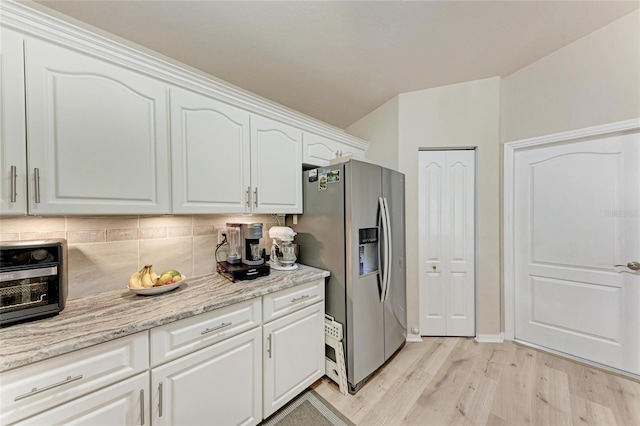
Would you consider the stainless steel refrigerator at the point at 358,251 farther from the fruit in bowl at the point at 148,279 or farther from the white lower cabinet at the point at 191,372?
the fruit in bowl at the point at 148,279

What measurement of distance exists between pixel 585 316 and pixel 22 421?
145 inches

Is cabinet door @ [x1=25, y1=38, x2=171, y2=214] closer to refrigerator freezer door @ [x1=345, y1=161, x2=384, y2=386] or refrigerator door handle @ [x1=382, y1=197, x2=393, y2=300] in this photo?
refrigerator freezer door @ [x1=345, y1=161, x2=384, y2=386]

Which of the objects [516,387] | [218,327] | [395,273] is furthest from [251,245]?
[516,387]

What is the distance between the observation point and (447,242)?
2.56 meters

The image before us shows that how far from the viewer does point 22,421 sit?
0.81m

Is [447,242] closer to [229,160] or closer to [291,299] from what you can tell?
[291,299]

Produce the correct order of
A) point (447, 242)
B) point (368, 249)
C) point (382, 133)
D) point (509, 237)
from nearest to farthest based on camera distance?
point (368, 249)
point (509, 237)
point (447, 242)
point (382, 133)

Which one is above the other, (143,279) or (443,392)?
(143,279)

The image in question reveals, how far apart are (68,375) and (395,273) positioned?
2128 millimetres

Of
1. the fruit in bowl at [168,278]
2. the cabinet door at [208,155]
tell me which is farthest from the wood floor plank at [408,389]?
the cabinet door at [208,155]

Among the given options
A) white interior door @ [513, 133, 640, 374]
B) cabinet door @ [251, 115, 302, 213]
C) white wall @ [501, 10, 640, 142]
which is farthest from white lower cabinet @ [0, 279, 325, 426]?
white wall @ [501, 10, 640, 142]

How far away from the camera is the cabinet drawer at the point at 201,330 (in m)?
1.10

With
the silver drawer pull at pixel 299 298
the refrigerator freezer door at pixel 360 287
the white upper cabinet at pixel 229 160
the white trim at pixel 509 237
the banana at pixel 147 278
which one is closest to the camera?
the banana at pixel 147 278

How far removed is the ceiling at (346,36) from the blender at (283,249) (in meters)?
1.40
